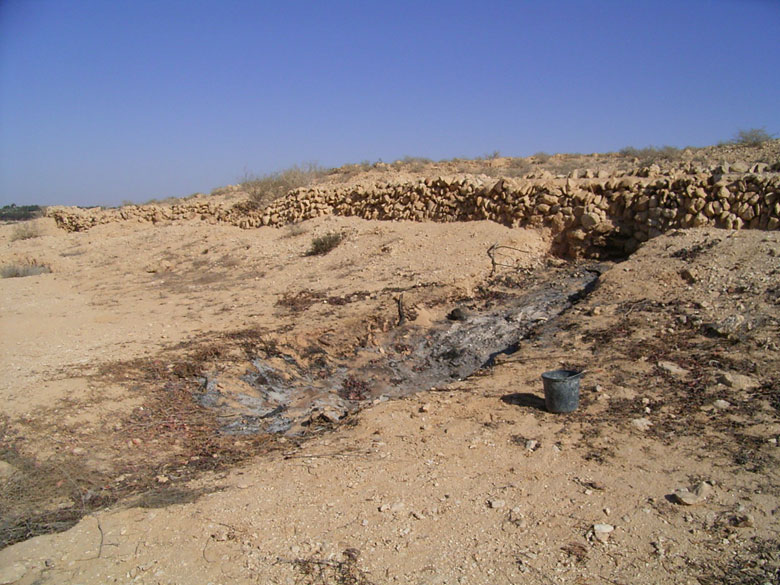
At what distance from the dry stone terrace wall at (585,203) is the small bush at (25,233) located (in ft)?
39.0

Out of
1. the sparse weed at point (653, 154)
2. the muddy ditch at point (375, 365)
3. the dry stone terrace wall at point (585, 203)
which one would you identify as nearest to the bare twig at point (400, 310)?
the muddy ditch at point (375, 365)

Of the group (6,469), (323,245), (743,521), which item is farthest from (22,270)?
(743,521)

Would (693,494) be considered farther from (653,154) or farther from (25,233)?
(25,233)

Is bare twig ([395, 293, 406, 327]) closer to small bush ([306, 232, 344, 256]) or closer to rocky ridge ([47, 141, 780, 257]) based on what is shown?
small bush ([306, 232, 344, 256])

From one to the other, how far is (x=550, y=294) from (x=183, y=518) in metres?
6.18

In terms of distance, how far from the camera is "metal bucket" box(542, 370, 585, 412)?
4445 millimetres

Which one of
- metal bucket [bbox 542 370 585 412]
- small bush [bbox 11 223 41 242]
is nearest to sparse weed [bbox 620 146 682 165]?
metal bucket [bbox 542 370 585 412]

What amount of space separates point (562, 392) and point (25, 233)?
71.1ft

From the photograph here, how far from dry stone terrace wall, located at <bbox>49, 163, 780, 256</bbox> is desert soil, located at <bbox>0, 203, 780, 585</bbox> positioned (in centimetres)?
61

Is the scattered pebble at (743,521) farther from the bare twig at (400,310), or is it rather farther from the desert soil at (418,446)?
the bare twig at (400,310)

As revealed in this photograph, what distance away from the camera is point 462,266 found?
29.4 feet

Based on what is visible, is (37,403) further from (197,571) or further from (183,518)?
(197,571)

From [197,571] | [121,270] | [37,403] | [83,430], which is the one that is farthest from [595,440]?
[121,270]

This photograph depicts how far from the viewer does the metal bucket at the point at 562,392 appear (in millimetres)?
4445
